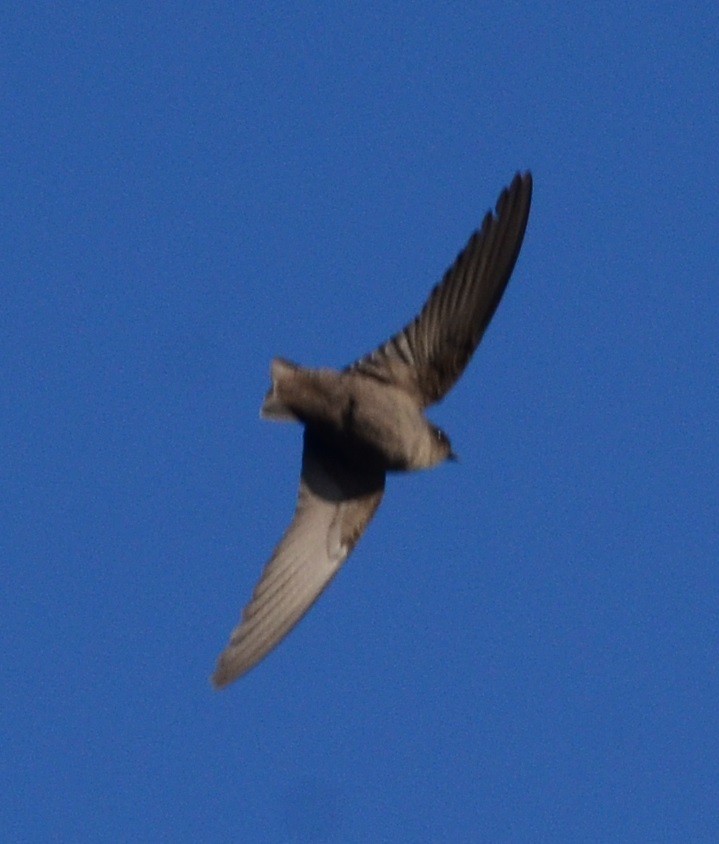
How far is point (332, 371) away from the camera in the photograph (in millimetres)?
14344

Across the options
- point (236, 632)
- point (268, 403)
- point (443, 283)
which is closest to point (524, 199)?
point (443, 283)

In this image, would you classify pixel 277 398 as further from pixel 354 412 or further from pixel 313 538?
pixel 313 538

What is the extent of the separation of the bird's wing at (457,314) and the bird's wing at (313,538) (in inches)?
20.3

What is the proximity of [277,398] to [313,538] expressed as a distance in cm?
89

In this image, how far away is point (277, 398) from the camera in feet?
46.5

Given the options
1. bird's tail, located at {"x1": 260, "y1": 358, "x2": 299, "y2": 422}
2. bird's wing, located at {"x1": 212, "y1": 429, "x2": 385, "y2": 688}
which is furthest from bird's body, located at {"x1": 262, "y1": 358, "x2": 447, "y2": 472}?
bird's wing, located at {"x1": 212, "y1": 429, "x2": 385, "y2": 688}

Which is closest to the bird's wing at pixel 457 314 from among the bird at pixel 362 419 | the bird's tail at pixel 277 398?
the bird at pixel 362 419

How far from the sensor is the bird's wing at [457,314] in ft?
46.7

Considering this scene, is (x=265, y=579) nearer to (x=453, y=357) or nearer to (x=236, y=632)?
(x=236, y=632)

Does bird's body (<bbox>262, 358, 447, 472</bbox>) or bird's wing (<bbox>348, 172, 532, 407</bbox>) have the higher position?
bird's wing (<bbox>348, 172, 532, 407</bbox>)

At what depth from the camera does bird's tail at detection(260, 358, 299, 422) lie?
1417 centimetres

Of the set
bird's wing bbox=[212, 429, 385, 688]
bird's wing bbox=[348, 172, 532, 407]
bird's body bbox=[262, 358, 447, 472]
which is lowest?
bird's wing bbox=[212, 429, 385, 688]

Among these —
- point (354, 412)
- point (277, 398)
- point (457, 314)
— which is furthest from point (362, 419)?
point (457, 314)

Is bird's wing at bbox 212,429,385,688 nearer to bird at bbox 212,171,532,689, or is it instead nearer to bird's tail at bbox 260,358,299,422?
bird at bbox 212,171,532,689
